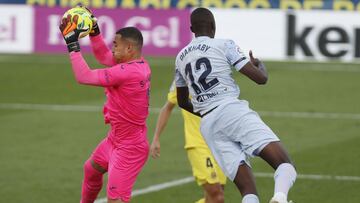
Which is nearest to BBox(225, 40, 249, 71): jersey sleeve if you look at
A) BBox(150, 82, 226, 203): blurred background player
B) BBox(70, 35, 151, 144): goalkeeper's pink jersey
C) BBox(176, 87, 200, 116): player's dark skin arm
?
BBox(176, 87, 200, 116): player's dark skin arm

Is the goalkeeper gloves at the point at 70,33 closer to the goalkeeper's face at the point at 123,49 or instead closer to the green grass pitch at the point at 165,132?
the goalkeeper's face at the point at 123,49

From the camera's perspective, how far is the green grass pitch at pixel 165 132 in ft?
45.8

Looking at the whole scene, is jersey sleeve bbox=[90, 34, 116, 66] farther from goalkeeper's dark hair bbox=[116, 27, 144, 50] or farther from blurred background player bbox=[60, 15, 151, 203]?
goalkeeper's dark hair bbox=[116, 27, 144, 50]

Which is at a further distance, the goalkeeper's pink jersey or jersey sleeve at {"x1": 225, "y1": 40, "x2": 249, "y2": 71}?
the goalkeeper's pink jersey

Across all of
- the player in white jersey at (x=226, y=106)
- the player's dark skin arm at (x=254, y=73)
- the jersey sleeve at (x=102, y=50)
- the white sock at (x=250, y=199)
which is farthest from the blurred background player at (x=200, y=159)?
the player's dark skin arm at (x=254, y=73)

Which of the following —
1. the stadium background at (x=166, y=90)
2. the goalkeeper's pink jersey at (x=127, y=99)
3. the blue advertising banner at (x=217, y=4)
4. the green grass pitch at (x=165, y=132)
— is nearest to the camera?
the goalkeeper's pink jersey at (x=127, y=99)

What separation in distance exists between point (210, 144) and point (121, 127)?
3.22 feet

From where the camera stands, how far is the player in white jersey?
10.1 metres

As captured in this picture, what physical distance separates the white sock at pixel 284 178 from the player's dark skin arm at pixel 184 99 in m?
1.26

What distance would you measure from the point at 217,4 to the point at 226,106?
1674cm

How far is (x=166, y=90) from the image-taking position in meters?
23.7

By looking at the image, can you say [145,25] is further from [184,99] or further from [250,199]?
[250,199]

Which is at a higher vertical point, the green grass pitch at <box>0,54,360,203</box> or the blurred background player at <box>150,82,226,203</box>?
the blurred background player at <box>150,82,226,203</box>

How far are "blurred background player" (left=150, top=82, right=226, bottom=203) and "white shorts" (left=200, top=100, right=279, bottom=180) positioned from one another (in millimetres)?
1256
